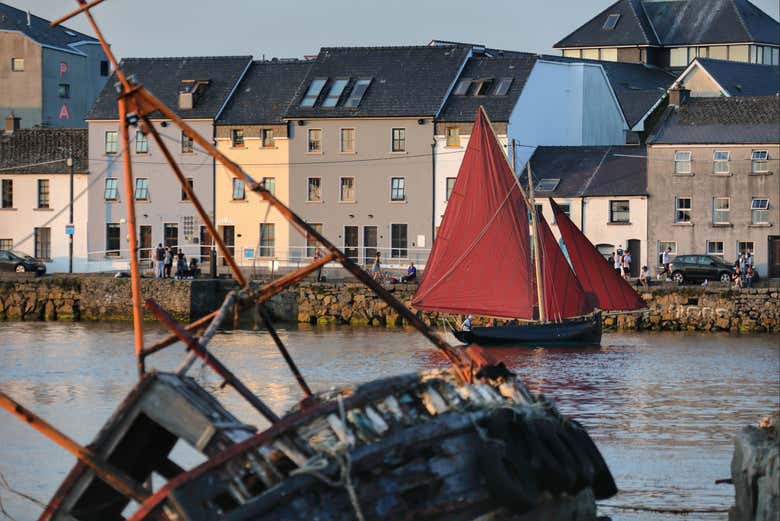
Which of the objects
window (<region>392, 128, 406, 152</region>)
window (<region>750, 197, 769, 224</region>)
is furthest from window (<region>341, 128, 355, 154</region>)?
window (<region>750, 197, 769, 224</region>)

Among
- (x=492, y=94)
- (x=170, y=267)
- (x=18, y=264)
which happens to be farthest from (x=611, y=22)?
(x=18, y=264)

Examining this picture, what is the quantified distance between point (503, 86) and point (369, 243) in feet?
29.0

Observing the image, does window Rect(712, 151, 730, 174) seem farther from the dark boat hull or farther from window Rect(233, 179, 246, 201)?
window Rect(233, 179, 246, 201)

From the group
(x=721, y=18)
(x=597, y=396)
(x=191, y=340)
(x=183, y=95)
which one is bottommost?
(x=597, y=396)

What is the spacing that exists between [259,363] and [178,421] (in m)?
30.3

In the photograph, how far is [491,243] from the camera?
47.9 m

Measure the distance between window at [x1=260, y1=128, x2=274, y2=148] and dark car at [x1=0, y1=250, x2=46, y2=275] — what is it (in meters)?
11.2

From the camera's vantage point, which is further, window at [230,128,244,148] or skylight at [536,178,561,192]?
window at [230,128,244,148]

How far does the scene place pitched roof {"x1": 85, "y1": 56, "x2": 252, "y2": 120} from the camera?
237 feet

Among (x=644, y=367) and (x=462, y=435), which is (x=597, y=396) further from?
(x=462, y=435)

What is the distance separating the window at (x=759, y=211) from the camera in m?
62.4

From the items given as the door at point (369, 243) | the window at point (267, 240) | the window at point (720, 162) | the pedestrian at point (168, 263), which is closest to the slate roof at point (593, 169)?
the window at point (720, 162)

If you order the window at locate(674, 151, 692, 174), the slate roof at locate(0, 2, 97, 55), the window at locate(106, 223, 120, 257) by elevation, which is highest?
the slate roof at locate(0, 2, 97, 55)

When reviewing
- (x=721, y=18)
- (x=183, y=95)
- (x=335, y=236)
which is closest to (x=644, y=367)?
(x=335, y=236)
